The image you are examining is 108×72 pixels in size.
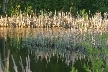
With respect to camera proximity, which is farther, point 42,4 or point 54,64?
point 42,4

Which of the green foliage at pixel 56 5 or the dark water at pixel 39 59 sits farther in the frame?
the green foliage at pixel 56 5

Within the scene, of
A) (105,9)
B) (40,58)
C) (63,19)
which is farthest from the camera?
(105,9)

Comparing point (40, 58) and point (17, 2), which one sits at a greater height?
point (17, 2)

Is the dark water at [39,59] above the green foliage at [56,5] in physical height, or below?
below

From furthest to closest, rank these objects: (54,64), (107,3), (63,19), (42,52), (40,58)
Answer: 1. (107,3)
2. (63,19)
3. (42,52)
4. (40,58)
5. (54,64)

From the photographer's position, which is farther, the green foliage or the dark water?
the green foliage

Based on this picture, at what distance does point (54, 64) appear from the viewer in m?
13.4

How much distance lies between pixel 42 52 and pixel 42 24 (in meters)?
10.3

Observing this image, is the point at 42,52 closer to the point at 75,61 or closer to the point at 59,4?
the point at 75,61

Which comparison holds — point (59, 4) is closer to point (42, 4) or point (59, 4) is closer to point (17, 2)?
point (42, 4)

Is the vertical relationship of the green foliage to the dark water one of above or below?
above

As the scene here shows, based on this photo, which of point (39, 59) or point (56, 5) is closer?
point (39, 59)

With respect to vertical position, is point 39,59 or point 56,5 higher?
point 56,5

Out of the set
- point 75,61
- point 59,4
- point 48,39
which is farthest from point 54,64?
point 59,4
